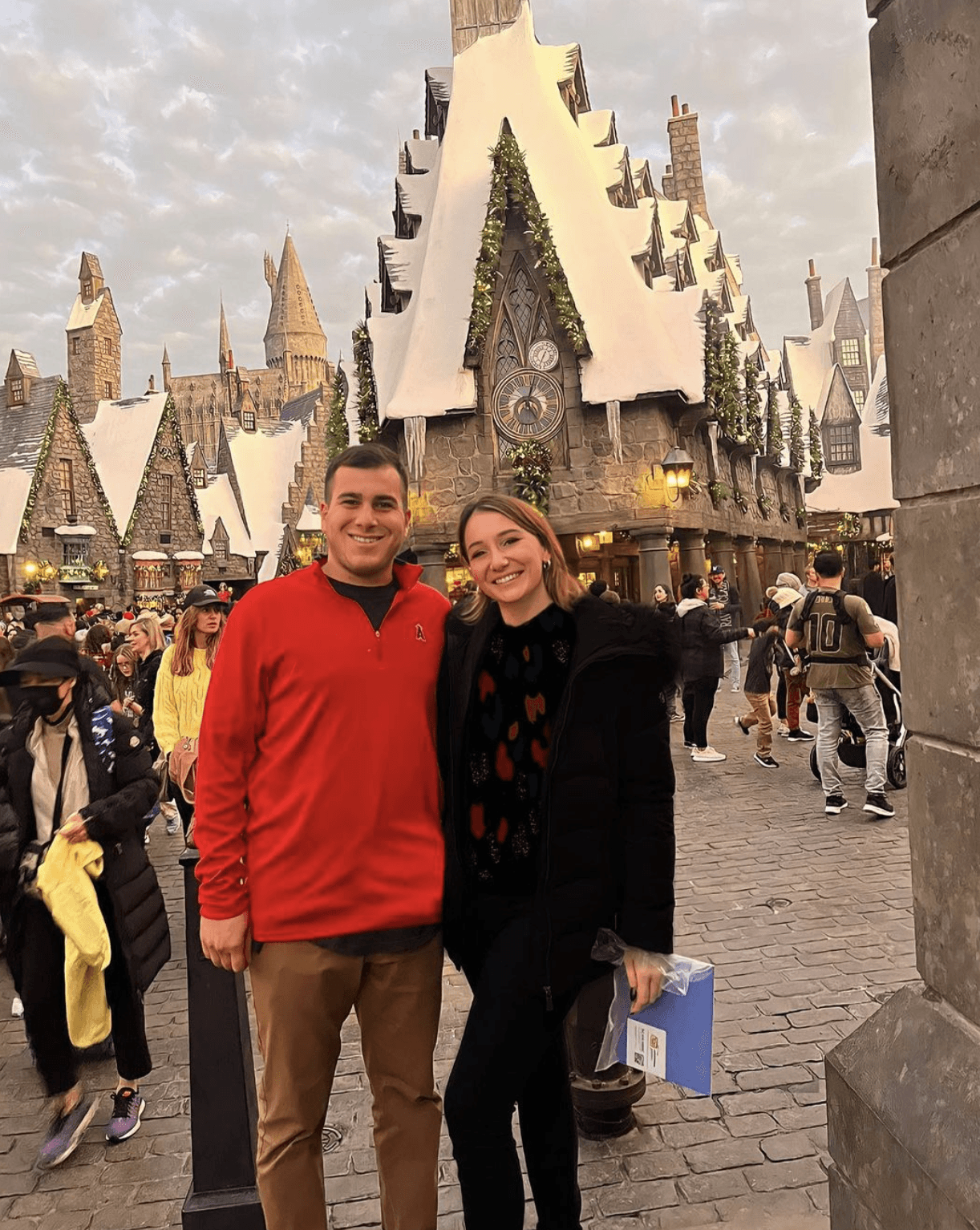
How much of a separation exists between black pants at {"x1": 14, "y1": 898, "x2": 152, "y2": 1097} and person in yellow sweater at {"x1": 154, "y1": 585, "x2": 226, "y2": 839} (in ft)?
6.47

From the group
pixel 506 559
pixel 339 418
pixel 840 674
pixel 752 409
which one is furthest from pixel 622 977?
pixel 752 409

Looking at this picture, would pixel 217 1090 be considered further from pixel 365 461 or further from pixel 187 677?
pixel 187 677

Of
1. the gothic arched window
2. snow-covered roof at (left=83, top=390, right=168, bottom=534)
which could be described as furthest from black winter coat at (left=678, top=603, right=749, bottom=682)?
snow-covered roof at (left=83, top=390, right=168, bottom=534)

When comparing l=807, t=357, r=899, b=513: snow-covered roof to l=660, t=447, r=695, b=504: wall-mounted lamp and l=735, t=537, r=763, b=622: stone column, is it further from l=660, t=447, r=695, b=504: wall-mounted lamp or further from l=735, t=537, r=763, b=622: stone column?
l=660, t=447, r=695, b=504: wall-mounted lamp

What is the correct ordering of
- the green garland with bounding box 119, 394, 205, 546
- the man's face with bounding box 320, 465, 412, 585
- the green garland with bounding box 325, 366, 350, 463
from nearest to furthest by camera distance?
the man's face with bounding box 320, 465, 412, 585 < the green garland with bounding box 325, 366, 350, 463 < the green garland with bounding box 119, 394, 205, 546

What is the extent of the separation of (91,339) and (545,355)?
95.3 ft

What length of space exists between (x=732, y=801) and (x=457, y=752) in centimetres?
649

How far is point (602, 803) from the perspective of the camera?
2.12m

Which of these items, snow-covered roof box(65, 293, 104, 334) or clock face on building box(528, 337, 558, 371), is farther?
snow-covered roof box(65, 293, 104, 334)

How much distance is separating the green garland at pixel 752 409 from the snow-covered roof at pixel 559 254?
571 cm

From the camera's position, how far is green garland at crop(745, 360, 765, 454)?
24125 mm

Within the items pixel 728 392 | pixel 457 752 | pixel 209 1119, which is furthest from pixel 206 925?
pixel 728 392

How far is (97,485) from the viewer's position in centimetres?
3284

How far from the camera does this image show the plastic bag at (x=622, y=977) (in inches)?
82.9
